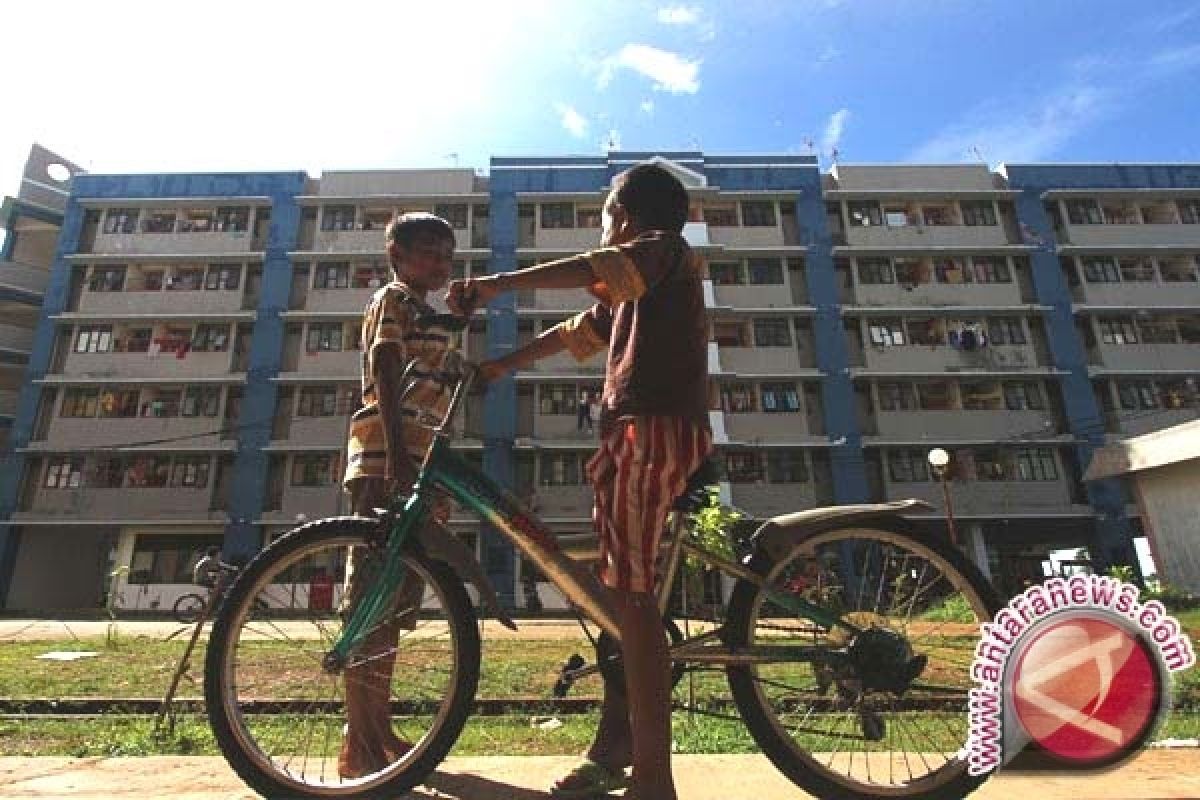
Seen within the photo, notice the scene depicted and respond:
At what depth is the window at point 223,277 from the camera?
29.6 meters

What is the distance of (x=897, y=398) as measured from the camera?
28.1m

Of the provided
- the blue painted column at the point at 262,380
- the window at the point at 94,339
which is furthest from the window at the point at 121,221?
the blue painted column at the point at 262,380

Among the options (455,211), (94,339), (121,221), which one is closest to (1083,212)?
(455,211)

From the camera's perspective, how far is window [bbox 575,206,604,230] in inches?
1191

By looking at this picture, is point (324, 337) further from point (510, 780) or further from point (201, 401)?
point (510, 780)

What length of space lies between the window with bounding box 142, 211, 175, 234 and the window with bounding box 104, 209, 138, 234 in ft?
1.43

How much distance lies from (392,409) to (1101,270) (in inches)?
1383

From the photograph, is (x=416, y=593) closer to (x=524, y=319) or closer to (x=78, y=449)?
(x=524, y=319)

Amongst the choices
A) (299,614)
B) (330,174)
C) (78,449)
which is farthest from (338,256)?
(299,614)

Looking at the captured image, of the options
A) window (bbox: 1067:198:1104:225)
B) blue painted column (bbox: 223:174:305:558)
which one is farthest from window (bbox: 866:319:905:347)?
blue painted column (bbox: 223:174:305:558)

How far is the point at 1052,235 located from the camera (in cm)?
2945

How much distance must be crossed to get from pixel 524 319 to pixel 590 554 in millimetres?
26827

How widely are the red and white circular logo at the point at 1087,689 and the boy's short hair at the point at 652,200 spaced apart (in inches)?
60.9

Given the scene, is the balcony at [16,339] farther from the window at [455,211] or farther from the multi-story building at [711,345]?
the window at [455,211]
